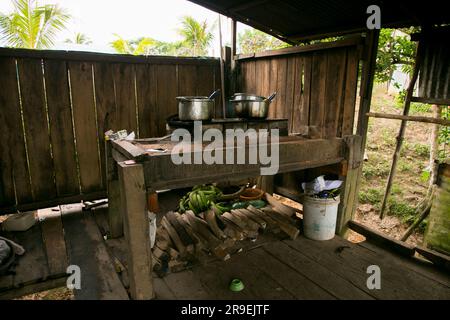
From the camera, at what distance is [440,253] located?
121 inches

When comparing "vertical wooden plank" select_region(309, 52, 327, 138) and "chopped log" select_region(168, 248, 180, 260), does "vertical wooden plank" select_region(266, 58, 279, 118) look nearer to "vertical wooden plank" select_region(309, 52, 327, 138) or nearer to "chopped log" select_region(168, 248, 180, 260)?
"vertical wooden plank" select_region(309, 52, 327, 138)

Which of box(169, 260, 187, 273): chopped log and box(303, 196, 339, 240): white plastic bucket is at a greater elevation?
box(303, 196, 339, 240): white plastic bucket

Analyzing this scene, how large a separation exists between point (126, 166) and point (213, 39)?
17.0 metres

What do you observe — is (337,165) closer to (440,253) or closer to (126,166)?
(440,253)

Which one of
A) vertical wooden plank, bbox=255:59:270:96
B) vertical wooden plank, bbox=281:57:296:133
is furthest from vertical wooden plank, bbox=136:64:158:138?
vertical wooden plank, bbox=281:57:296:133

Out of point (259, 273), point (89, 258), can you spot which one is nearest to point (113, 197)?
point (89, 258)

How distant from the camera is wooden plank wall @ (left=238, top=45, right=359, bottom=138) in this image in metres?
3.64

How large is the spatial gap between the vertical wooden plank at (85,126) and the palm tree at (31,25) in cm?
662

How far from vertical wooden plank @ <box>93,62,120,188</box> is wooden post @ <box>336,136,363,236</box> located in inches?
133

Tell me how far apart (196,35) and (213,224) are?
15.7 m

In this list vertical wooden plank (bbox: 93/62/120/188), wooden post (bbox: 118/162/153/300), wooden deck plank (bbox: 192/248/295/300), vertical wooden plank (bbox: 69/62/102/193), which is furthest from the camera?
vertical wooden plank (bbox: 93/62/120/188)

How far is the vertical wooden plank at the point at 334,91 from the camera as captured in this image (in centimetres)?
369

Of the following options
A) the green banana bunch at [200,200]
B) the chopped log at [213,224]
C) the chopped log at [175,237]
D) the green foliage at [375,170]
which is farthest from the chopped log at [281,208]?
the green foliage at [375,170]

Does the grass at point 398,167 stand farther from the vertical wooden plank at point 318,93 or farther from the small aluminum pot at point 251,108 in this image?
the small aluminum pot at point 251,108
